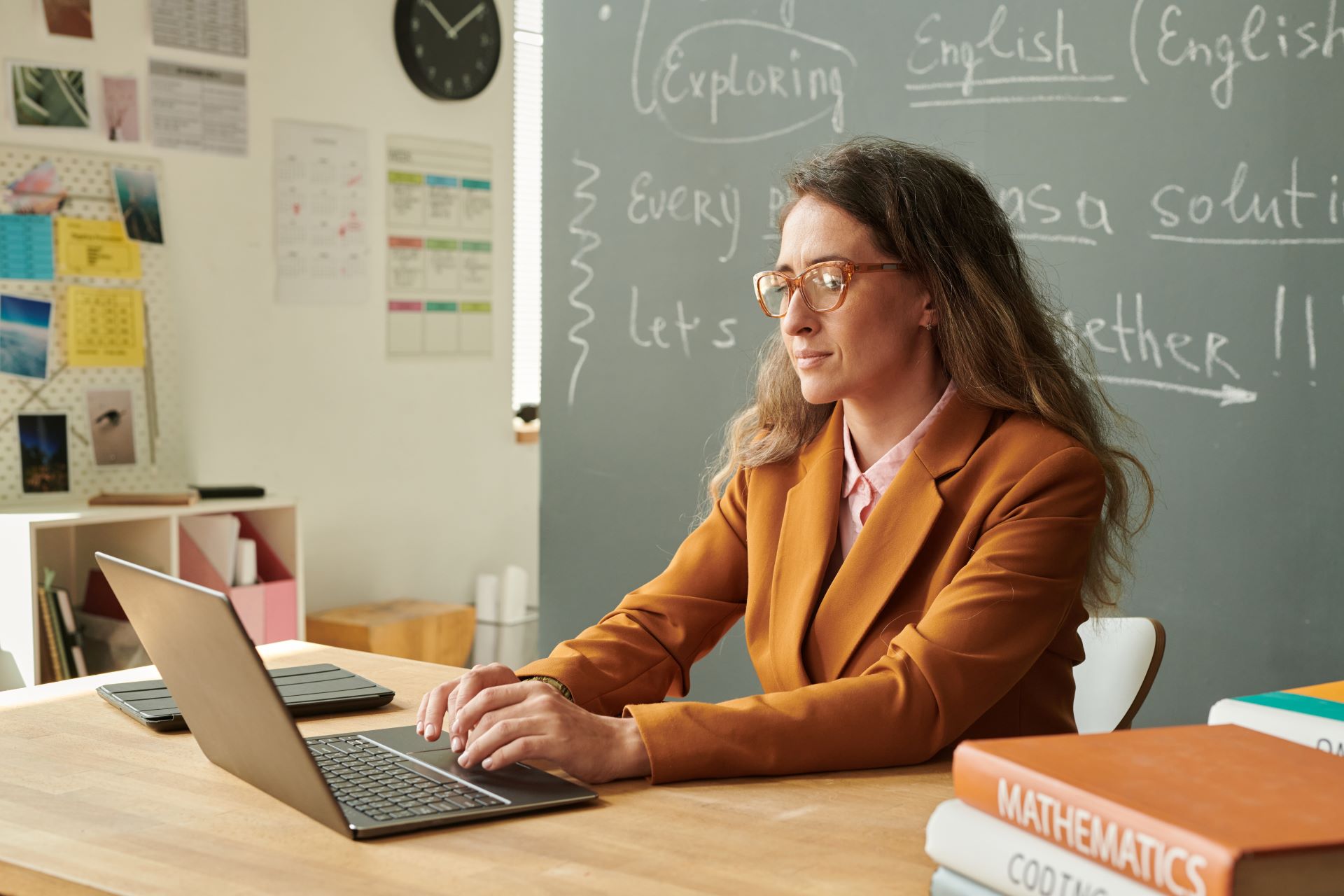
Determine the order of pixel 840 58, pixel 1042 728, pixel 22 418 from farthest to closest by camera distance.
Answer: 1. pixel 22 418
2. pixel 840 58
3. pixel 1042 728

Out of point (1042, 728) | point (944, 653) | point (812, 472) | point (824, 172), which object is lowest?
point (1042, 728)

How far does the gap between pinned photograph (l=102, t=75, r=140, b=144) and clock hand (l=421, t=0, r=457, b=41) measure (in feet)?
3.97

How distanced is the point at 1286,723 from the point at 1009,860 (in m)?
0.31

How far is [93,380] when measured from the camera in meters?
4.10

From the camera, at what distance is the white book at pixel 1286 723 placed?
1067 mm

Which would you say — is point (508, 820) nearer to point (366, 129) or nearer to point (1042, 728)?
point (1042, 728)

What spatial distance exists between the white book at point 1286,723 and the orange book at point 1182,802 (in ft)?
0.17

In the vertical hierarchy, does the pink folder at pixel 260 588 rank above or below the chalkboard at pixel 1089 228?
below

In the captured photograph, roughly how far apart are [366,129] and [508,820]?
4.00m

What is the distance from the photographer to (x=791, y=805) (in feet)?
4.25

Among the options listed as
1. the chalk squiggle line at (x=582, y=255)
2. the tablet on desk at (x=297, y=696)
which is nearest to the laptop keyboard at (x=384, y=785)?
the tablet on desk at (x=297, y=696)

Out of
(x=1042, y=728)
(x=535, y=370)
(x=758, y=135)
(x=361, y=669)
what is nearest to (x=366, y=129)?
(x=535, y=370)

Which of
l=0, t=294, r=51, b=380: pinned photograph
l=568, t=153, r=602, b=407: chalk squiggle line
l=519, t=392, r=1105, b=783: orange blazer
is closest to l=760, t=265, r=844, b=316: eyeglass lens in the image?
l=519, t=392, r=1105, b=783: orange blazer

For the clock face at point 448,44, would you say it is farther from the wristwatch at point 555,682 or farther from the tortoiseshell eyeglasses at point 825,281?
the wristwatch at point 555,682
